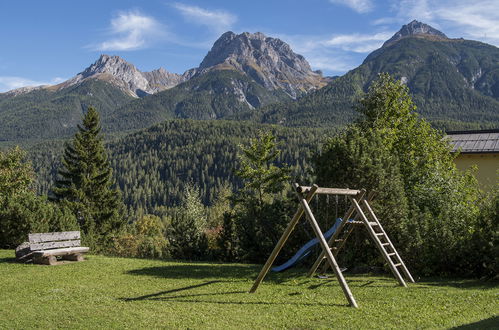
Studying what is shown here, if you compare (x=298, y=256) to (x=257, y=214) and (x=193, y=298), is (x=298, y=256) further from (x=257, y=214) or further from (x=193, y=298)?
(x=257, y=214)

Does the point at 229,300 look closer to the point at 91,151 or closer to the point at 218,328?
the point at 218,328

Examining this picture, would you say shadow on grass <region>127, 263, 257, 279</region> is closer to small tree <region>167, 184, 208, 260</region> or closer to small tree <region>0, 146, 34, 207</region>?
small tree <region>167, 184, 208, 260</region>

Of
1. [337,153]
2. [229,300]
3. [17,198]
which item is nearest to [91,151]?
[17,198]

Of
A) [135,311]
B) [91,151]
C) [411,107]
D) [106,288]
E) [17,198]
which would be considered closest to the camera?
[135,311]

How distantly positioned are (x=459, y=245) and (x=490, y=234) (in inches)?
41.9

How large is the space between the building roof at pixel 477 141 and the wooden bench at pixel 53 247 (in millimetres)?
23008

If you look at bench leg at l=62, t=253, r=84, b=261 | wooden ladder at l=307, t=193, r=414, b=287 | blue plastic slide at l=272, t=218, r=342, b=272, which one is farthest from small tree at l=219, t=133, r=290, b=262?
bench leg at l=62, t=253, r=84, b=261

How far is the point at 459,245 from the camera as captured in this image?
1521 centimetres

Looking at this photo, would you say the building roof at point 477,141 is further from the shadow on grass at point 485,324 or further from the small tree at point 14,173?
the small tree at point 14,173

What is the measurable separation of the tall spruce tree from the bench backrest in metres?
28.0

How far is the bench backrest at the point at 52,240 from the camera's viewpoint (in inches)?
689

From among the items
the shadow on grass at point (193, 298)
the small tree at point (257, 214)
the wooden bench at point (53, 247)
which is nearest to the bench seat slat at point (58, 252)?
the wooden bench at point (53, 247)

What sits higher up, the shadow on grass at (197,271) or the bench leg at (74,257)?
the bench leg at (74,257)

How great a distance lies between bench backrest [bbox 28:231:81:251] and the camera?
57.4ft
